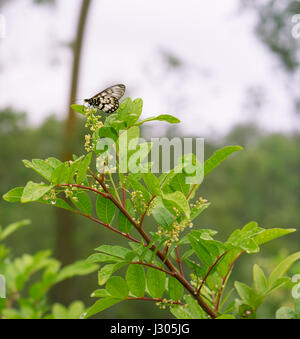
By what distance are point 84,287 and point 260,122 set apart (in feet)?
12.7

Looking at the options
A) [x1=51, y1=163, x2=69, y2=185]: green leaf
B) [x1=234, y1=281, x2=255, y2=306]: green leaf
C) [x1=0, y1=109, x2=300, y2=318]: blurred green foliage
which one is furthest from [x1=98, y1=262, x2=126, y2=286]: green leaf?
[x1=0, y1=109, x2=300, y2=318]: blurred green foliage

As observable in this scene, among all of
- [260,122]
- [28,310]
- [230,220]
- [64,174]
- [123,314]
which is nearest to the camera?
[64,174]

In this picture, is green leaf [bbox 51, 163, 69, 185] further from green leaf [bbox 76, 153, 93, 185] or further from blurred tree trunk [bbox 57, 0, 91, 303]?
blurred tree trunk [bbox 57, 0, 91, 303]

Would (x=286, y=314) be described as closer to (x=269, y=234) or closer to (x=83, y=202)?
(x=269, y=234)

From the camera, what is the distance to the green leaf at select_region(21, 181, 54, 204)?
363 mm

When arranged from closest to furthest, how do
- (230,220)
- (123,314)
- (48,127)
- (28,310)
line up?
(28,310) < (123,314) < (48,127) < (230,220)

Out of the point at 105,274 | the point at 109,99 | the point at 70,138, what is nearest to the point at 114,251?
the point at 105,274

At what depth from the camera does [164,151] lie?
484 millimetres

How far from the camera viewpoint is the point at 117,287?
0.46m

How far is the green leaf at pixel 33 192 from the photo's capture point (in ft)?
1.19

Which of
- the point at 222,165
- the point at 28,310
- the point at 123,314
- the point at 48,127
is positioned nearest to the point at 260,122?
the point at 222,165

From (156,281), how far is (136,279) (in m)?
0.03

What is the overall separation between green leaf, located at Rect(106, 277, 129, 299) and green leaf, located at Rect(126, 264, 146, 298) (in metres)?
0.02

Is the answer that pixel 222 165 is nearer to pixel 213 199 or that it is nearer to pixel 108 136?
pixel 213 199
